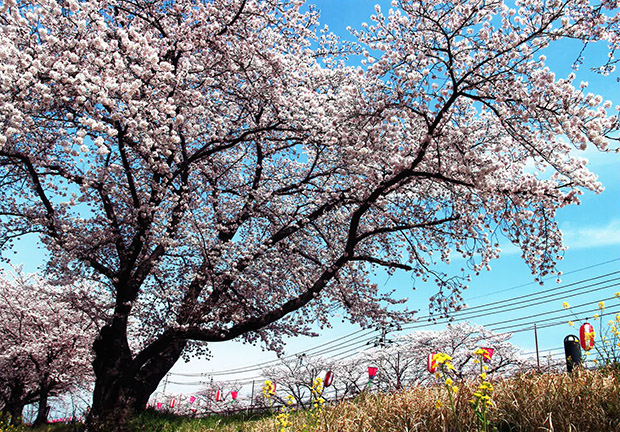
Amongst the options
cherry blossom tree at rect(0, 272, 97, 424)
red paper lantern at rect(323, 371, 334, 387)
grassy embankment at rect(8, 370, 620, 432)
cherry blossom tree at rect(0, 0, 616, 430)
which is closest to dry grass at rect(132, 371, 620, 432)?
grassy embankment at rect(8, 370, 620, 432)

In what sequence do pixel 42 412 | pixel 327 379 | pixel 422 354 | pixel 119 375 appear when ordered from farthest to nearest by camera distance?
pixel 422 354, pixel 327 379, pixel 42 412, pixel 119 375

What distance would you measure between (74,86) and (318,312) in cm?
850

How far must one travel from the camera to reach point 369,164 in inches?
346

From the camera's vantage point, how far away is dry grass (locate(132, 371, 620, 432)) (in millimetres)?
4348

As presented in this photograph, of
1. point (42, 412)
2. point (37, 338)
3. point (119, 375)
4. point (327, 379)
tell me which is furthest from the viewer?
point (327, 379)

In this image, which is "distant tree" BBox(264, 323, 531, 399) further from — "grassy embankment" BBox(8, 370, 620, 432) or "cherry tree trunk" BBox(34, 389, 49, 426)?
"grassy embankment" BBox(8, 370, 620, 432)

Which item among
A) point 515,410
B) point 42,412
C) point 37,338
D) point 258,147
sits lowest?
point 42,412

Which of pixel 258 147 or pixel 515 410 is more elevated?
pixel 258 147

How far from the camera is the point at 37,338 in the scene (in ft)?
65.7

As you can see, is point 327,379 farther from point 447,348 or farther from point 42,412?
point 42,412

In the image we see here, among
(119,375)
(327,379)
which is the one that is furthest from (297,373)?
(119,375)

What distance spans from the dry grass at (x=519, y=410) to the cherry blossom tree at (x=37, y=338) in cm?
1748

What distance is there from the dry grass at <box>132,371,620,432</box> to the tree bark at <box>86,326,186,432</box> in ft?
17.7

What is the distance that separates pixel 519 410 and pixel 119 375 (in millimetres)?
8472
